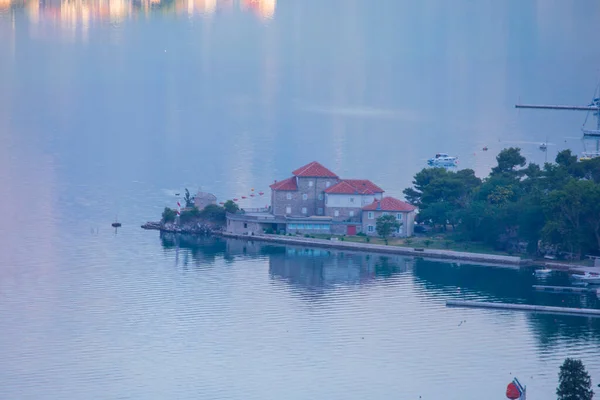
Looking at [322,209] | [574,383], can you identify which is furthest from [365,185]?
[574,383]

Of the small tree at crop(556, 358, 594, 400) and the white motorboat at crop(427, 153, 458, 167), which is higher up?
the white motorboat at crop(427, 153, 458, 167)

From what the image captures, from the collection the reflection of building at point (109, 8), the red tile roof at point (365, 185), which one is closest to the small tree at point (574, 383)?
the red tile roof at point (365, 185)

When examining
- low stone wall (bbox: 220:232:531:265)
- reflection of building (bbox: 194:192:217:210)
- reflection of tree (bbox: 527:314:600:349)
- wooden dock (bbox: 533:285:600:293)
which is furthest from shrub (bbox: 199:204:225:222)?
reflection of tree (bbox: 527:314:600:349)

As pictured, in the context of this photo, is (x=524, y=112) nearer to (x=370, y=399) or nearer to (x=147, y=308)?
(x=147, y=308)

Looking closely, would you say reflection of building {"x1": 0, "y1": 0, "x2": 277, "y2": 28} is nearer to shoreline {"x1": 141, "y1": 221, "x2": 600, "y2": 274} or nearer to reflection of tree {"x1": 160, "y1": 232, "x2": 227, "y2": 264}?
shoreline {"x1": 141, "y1": 221, "x2": 600, "y2": 274}

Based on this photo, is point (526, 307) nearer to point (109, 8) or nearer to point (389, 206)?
point (389, 206)

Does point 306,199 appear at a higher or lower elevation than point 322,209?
higher

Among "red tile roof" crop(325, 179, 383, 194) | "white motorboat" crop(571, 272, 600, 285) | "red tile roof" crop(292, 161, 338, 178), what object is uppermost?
"red tile roof" crop(292, 161, 338, 178)

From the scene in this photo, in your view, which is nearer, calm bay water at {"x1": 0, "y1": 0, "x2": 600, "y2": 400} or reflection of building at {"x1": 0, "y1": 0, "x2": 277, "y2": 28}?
calm bay water at {"x1": 0, "y1": 0, "x2": 600, "y2": 400}
